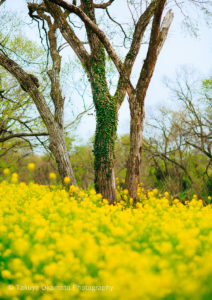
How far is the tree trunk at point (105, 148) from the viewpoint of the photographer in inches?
299

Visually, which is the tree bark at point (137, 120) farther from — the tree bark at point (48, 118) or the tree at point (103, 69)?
the tree bark at point (48, 118)

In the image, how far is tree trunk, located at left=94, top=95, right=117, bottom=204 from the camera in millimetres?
7605

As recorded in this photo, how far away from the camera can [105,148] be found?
7648 millimetres

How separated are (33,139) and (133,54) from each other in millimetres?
7151

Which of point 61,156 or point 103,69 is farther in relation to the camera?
point 103,69

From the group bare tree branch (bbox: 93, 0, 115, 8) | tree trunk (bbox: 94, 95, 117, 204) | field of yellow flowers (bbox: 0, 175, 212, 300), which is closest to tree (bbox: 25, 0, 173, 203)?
tree trunk (bbox: 94, 95, 117, 204)

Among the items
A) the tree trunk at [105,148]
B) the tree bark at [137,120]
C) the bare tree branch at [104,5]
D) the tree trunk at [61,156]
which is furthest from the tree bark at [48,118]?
the bare tree branch at [104,5]

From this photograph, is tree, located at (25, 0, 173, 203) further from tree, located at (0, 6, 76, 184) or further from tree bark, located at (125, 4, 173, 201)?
tree, located at (0, 6, 76, 184)

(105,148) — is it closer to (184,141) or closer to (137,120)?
(137,120)

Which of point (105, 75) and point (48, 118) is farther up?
point (105, 75)

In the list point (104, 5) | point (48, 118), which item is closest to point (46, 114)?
point (48, 118)

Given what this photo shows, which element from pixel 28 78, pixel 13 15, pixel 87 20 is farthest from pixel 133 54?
pixel 13 15

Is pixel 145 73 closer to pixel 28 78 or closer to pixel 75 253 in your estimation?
pixel 28 78

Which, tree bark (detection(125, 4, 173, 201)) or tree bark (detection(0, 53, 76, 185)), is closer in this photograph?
tree bark (detection(0, 53, 76, 185))
